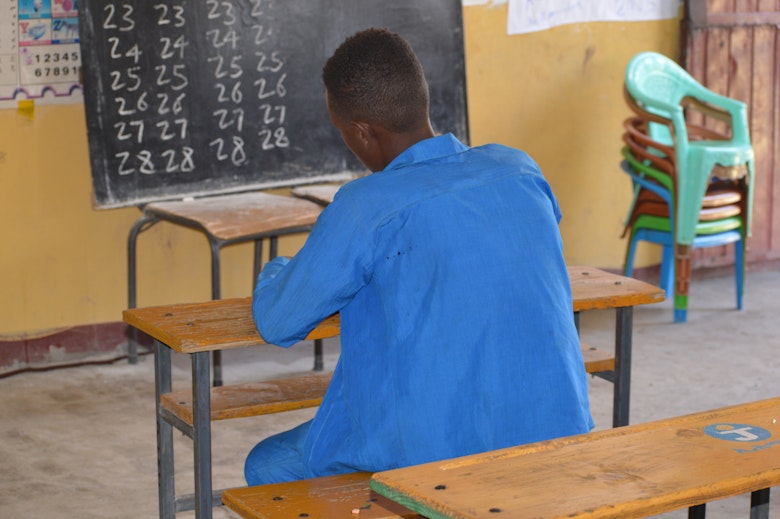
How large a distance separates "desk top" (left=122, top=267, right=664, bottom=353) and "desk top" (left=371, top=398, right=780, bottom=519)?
76 cm

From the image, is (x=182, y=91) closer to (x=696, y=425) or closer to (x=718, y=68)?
(x=718, y=68)

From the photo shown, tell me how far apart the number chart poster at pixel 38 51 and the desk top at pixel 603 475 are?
10.5ft

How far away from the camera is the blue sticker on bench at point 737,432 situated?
1935 millimetres

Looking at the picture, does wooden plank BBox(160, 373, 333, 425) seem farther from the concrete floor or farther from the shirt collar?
the shirt collar

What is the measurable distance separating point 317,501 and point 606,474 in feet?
2.04

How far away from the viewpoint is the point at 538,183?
2150mm

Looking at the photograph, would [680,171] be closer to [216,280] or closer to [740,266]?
[740,266]

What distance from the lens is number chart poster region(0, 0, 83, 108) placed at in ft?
14.6

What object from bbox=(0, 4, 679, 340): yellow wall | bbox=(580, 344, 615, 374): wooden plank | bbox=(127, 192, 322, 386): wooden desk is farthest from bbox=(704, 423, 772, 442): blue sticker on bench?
bbox=(0, 4, 679, 340): yellow wall

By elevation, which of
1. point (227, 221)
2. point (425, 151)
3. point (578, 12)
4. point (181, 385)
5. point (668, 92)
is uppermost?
point (578, 12)

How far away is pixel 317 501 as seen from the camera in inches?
85.7

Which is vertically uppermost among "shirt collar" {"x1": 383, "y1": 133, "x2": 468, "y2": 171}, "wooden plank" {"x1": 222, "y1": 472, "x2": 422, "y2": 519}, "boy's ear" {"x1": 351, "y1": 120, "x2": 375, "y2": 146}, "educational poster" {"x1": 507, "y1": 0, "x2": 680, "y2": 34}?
"educational poster" {"x1": 507, "y1": 0, "x2": 680, "y2": 34}

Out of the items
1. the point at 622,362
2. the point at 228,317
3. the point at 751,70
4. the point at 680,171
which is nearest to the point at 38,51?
the point at 228,317

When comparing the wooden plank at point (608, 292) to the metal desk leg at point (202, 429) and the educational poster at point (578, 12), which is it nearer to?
the metal desk leg at point (202, 429)
